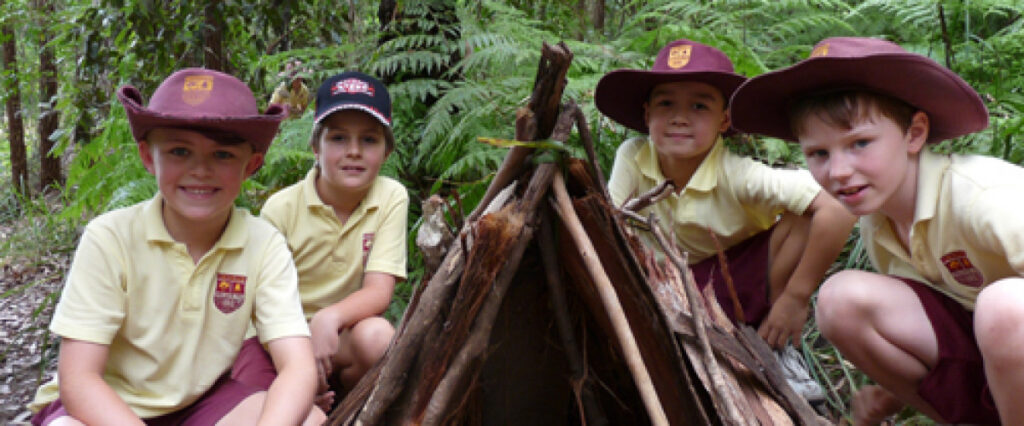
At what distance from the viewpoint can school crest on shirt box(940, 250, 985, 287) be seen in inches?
83.5

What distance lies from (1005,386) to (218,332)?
232 cm

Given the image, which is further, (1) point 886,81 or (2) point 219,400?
(2) point 219,400

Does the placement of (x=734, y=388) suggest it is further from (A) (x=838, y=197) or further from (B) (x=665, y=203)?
(B) (x=665, y=203)

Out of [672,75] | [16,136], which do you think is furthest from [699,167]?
[16,136]

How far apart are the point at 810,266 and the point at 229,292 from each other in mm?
2191

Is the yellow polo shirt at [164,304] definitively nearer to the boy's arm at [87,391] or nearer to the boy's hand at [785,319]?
the boy's arm at [87,391]

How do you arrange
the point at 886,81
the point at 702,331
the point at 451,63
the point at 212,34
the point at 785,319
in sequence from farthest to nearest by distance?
the point at 451,63
the point at 212,34
the point at 785,319
the point at 886,81
the point at 702,331

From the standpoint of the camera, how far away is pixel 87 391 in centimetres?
203

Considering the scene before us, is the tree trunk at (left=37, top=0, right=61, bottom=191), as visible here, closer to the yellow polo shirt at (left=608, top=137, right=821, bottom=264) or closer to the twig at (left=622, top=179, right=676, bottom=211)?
the yellow polo shirt at (left=608, top=137, right=821, bottom=264)

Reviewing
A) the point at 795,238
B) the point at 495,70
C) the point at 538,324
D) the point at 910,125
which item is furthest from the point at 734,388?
the point at 495,70

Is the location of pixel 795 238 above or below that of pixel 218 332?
above

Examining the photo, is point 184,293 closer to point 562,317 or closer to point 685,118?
point 562,317

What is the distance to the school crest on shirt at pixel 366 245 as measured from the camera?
2953mm

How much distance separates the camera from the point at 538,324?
2.26m
